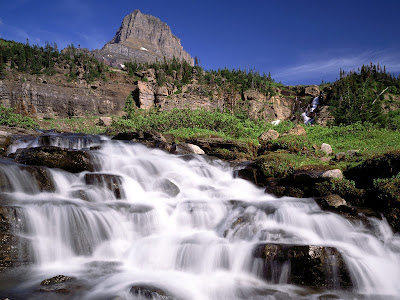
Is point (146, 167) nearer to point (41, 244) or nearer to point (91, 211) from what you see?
point (91, 211)

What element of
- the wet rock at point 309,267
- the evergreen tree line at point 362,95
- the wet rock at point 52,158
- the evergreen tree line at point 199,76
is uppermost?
the evergreen tree line at point 199,76

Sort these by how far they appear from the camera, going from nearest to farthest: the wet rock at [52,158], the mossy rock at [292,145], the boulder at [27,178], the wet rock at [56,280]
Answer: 1. the wet rock at [56,280]
2. the boulder at [27,178]
3. the wet rock at [52,158]
4. the mossy rock at [292,145]

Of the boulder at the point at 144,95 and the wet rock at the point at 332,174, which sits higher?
the boulder at the point at 144,95

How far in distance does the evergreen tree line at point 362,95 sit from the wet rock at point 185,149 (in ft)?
Answer: 57.5

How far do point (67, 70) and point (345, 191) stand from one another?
6047 cm

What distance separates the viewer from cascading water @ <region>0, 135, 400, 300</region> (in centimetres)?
575

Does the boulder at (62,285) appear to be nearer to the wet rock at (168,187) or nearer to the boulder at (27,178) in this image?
the boulder at (27,178)

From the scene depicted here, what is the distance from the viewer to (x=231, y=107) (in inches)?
2613

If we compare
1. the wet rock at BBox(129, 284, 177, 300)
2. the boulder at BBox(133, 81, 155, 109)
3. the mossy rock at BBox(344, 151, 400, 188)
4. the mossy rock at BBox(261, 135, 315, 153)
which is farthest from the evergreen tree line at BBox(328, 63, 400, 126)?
the boulder at BBox(133, 81, 155, 109)

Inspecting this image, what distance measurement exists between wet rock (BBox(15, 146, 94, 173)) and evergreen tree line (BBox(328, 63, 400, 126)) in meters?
25.0

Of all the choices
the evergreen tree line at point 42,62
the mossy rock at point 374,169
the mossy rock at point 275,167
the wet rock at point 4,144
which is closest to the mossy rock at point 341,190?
the mossy rock at point 374,169

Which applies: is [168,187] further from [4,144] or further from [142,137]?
[4,144]

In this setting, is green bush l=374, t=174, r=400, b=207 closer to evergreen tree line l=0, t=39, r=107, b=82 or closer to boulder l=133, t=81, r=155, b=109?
boulder l=133, t=81, r=155, b=109

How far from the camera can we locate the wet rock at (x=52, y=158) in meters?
10.0
